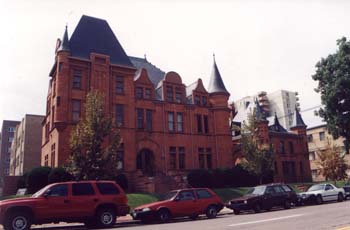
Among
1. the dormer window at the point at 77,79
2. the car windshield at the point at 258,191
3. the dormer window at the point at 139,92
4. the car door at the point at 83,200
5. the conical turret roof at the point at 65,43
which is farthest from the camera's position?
the dormer window at the point at 139,92

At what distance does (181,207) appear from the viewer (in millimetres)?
16672

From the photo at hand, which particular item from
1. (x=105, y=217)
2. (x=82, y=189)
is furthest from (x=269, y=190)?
(x=82, y=189)

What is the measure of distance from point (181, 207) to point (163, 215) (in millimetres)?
1143

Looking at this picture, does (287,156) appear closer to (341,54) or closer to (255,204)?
(341,54)

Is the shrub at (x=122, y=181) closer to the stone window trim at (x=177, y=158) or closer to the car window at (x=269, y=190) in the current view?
the stone window trim at (x=177, y=158)

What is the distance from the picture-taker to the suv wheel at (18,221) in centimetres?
1255

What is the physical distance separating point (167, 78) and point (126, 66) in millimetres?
6024

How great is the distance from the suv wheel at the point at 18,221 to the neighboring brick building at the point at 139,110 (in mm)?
15749

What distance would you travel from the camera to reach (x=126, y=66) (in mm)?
33906

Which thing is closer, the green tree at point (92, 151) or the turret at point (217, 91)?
the green tree at point (92, 151)

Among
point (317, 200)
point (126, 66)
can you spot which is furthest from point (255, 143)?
point (126, 66)

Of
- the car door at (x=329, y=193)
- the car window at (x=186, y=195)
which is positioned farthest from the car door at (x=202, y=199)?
the car door at (x=329, y=193)

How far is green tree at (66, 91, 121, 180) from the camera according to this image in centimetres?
2152

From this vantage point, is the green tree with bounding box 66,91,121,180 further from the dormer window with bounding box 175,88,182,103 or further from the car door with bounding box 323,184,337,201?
the dormer window with bounding box 175,88,182,103
